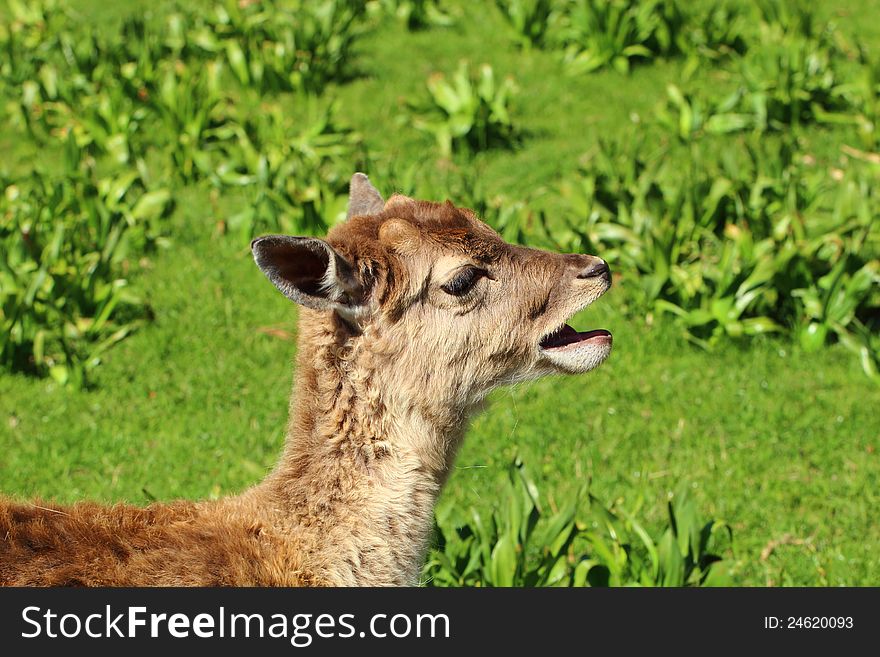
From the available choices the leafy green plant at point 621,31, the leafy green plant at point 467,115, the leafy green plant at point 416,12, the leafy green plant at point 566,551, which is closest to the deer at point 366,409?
the leafy green plant at point 566,551

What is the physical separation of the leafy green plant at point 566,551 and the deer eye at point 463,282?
1.48 m

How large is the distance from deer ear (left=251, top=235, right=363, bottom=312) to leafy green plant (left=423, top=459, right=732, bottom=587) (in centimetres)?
172

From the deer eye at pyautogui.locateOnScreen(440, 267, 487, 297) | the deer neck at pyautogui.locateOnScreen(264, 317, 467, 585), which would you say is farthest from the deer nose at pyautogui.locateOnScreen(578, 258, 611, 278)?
the deer neck at pyautogui.locateOnScreen(264, 317, 467, 585)

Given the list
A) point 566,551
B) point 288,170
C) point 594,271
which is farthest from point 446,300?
point 288,170

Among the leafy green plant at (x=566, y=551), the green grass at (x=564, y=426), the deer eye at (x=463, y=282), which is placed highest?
the deer eye at (x=463, y=282)

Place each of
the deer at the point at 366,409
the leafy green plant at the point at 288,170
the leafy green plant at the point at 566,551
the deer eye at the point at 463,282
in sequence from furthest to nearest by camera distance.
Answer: the leafy green plant at the point at 288,170 < the leafy green plant at the point at 566,551 < the deer eye at the point at 463,282 < the deer at the point at 366,409

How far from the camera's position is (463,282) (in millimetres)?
4227

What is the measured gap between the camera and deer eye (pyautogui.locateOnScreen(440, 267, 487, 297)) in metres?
4.21

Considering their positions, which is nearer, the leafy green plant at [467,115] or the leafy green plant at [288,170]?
the leafy green plant at [288,170]

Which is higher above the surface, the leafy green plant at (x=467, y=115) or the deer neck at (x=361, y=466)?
the deer neck at (x=361, y=466)

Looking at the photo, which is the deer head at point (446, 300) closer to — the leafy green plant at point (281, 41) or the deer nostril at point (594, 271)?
the deer nostril at point (594, 271)

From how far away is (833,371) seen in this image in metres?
7.32

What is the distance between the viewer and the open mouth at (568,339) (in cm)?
441

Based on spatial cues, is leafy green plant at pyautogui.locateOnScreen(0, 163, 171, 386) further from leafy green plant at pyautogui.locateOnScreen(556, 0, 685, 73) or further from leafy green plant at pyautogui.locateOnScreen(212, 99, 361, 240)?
leafy green plant at pyautogui.locateOnScreen(556, 0, 685, 73)
